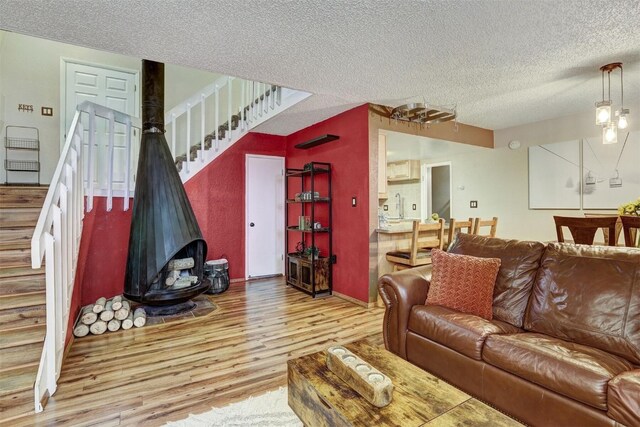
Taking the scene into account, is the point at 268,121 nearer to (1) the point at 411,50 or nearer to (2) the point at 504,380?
(1) the point at 411,50

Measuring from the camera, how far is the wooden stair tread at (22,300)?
219cm

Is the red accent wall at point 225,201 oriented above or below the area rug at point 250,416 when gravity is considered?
above

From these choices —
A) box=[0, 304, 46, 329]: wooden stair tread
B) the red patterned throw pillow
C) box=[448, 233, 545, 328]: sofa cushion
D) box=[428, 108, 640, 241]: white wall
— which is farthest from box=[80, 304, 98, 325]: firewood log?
box=[428, 108, 640, 241]: white wall

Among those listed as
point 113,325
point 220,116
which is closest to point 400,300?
point 113,325

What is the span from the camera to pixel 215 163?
4887 millimetres

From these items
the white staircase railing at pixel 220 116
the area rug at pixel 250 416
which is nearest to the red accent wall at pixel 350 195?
the white staircase railing at pixel 220 116

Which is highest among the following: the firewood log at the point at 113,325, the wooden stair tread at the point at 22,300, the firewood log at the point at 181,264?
the firewood log at the point at 181,264

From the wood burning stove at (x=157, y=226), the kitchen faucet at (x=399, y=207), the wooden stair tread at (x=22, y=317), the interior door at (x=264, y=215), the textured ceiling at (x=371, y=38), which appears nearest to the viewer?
the textured ceiling at (x=371, y=38)

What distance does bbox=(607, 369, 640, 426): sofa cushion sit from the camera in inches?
50.1

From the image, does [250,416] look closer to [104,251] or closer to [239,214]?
[104,251]

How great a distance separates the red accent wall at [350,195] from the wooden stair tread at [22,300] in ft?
9.97

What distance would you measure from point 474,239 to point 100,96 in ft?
17.5

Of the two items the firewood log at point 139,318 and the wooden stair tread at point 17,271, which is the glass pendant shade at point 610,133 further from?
the wooden stair tread at point 17,271

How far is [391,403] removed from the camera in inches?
48.9
